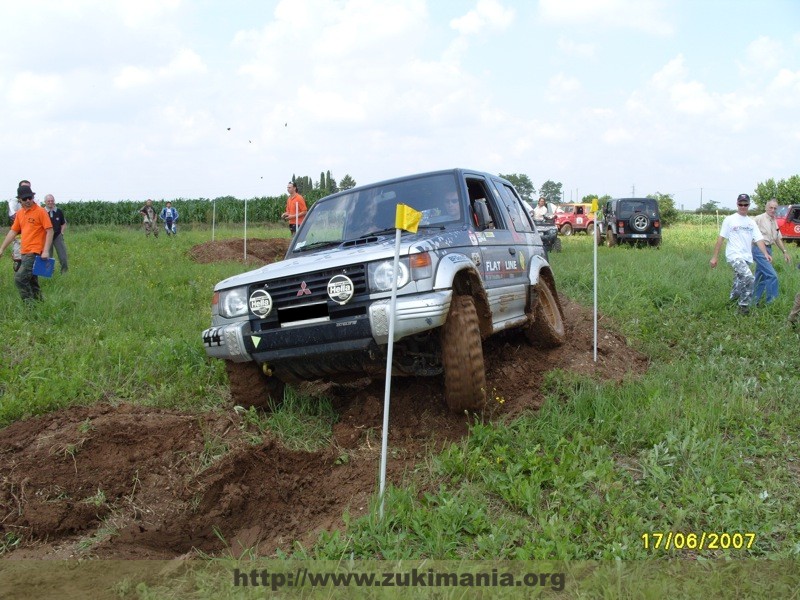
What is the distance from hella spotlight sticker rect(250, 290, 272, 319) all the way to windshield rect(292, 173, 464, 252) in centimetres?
104

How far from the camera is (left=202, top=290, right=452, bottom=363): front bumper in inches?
167

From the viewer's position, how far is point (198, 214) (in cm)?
3897

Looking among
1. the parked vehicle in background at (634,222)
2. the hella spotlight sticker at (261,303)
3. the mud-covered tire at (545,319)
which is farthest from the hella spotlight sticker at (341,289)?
the parked vehicle in background at (634,222)

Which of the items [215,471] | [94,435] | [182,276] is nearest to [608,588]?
[215,471]

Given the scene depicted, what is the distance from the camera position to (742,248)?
900cm

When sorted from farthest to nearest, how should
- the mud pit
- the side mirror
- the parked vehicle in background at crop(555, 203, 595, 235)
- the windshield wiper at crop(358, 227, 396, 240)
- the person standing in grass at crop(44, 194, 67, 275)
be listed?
the parked vehicle in background at crop(555, 203, 595, 235) < the person standing in grass at crop(44, 194, 67, 275) < the side mirror < the windshield wiper at crop(358, 227, 396, 240) < the mud pit

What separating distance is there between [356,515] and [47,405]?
3.14 metres

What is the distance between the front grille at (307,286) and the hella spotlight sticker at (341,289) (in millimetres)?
35

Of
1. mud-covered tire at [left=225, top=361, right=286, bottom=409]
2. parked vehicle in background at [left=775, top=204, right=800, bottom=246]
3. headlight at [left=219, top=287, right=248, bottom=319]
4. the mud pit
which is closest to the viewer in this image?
the mud pit

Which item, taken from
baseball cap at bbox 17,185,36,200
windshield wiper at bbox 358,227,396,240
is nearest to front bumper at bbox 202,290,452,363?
windshield wiper at bbox 358,227,396,240

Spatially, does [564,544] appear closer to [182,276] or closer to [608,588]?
[608,588]

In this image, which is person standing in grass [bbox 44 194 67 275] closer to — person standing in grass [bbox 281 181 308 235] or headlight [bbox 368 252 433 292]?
person standing in grass [bbox 281 181 308 235]

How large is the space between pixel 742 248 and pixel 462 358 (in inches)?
247

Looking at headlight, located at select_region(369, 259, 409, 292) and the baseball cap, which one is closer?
headlight, located at select_region(369, 259, 409, 292)
